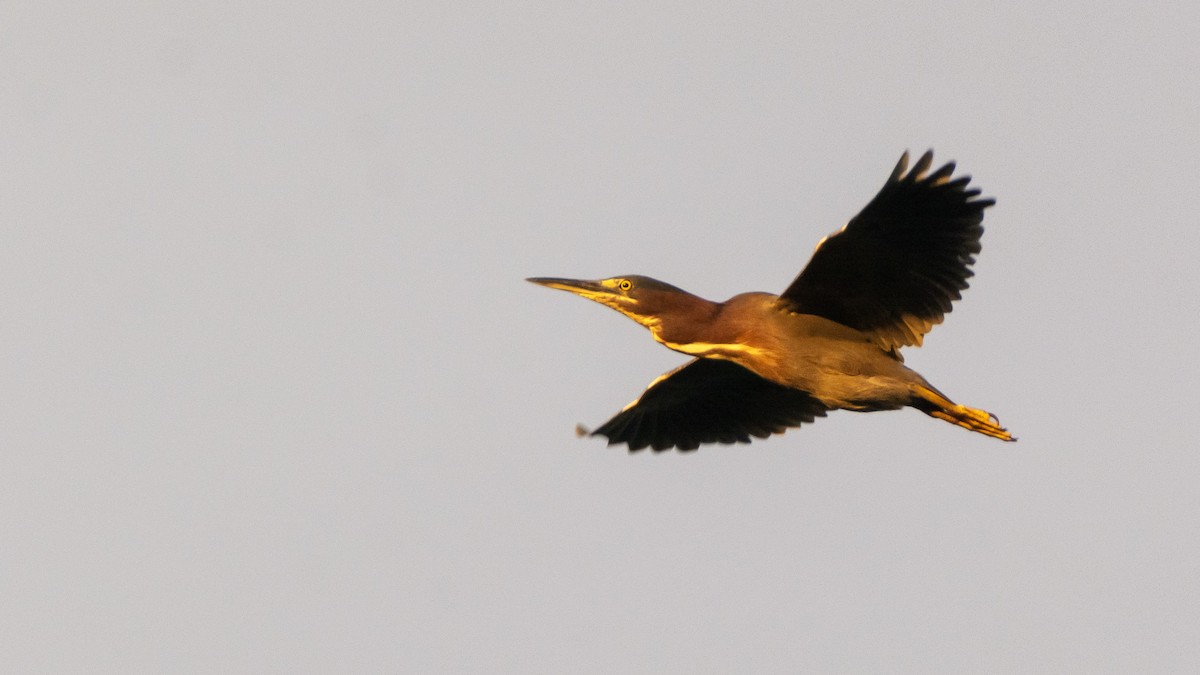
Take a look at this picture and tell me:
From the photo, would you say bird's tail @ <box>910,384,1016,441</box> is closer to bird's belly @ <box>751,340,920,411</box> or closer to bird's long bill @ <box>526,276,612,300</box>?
bird's belly @ <box>751,340,920,411</box>

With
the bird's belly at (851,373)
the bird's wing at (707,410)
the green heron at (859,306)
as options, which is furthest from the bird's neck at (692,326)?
the bird's wing at (707,410)

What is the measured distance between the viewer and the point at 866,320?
12.9 metres

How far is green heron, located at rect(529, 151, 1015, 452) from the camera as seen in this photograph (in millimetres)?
12094

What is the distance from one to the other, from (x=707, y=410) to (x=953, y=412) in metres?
2.86

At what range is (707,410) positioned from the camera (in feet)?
49.9

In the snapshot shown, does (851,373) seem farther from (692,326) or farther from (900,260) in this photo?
(692,326)

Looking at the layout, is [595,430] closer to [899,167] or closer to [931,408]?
[931,408]

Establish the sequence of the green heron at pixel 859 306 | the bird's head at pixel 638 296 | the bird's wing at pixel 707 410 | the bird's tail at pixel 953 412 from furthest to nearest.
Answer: the bird's wing at pixel 707 410 < the bird's head at pixel 638 296 < the bird's tail at pixel 953 412 < the green heron at pixel 859 306

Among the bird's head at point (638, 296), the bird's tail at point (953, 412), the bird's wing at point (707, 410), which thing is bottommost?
the bird's tail at point (953, 412)

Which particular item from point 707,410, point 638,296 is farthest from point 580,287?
point 707,410

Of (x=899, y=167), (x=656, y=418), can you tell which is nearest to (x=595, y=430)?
(x=656, y=418)

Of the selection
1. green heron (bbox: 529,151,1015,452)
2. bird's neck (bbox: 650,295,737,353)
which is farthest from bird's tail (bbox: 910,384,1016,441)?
bird's neck (bbox: 650,295,737,353)

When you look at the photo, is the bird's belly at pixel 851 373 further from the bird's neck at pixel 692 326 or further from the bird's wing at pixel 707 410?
the bird's wing at pixel 707 410

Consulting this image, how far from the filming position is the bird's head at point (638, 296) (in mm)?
13352
